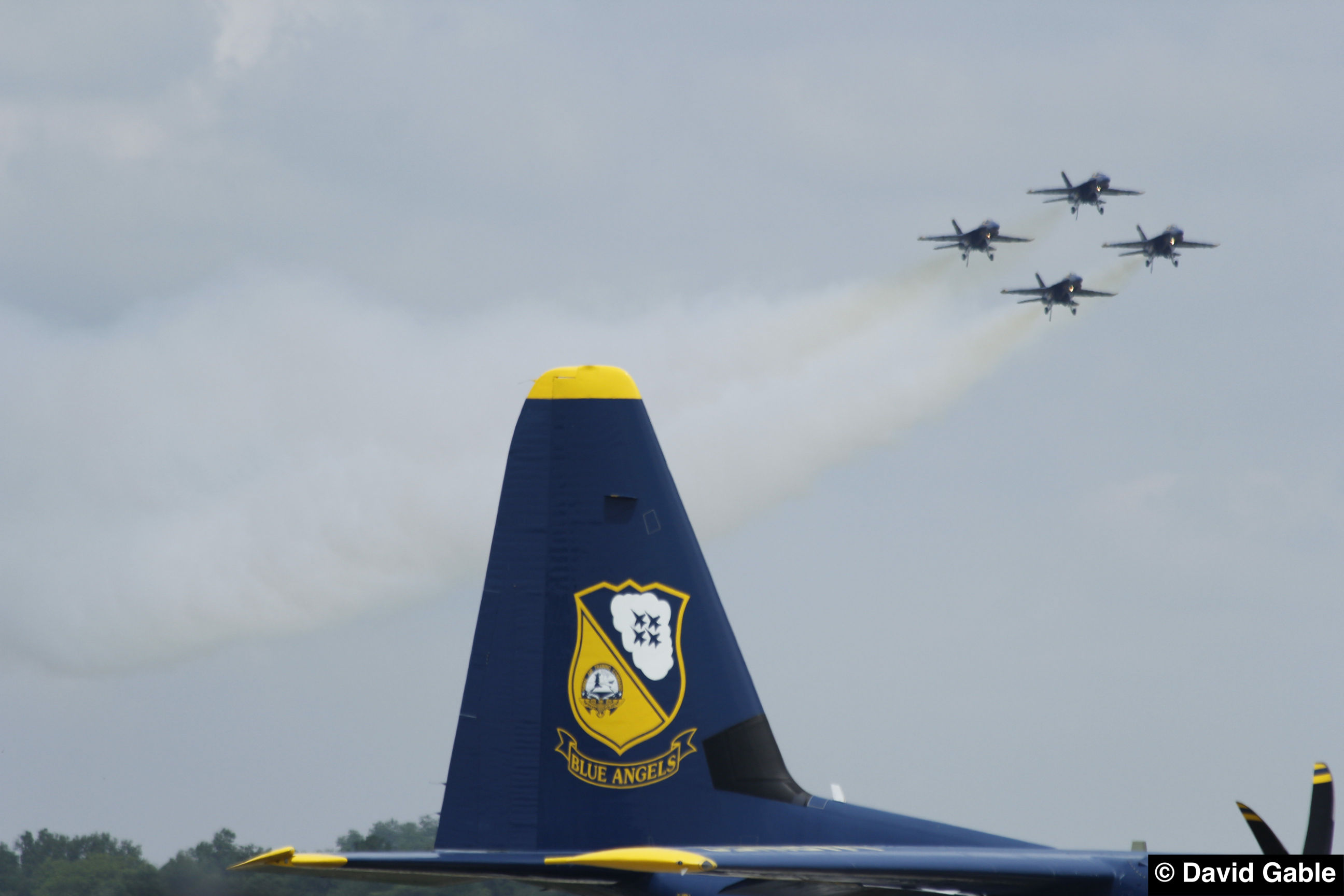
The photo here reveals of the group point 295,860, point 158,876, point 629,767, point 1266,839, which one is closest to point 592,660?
point 629,767

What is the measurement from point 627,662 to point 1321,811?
8.00 meters

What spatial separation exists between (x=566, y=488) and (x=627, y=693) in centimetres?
261

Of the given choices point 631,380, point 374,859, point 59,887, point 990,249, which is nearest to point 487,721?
point 374,859

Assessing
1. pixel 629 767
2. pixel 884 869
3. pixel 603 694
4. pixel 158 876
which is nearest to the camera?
pixel 884 869

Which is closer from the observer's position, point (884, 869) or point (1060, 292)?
point (884, 869)

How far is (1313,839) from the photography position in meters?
16.0

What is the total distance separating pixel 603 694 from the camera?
17.7 metres

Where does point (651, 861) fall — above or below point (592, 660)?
below

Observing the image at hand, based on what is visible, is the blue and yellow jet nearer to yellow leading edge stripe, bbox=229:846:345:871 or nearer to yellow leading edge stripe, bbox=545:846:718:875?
yellow leading edge stripe, bbox=229:846:345:871

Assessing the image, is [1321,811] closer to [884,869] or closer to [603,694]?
[884,869]

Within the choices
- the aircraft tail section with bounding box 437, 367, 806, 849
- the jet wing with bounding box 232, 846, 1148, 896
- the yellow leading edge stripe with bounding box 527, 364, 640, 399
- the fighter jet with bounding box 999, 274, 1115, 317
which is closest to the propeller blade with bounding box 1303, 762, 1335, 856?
the jet wing with bounding box 232, 846, 1148, 896

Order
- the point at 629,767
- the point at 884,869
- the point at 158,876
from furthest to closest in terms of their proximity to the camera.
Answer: the point at 158,876 → the point at 629,767 → the point at 884,869

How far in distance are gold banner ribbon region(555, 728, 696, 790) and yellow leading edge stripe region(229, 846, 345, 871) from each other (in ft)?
10.6

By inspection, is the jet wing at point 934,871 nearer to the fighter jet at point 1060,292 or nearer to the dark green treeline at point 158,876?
the dark green treeline at point 158,876
